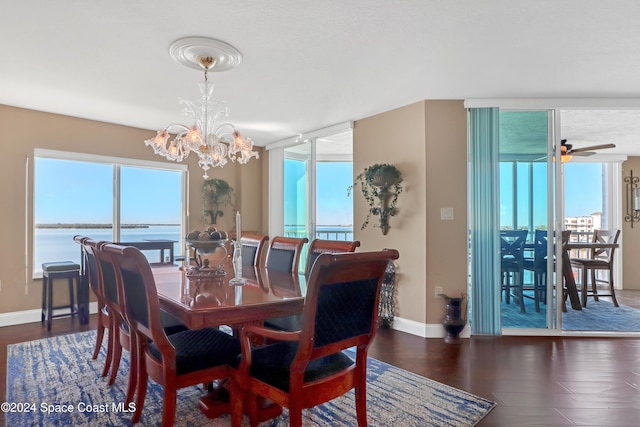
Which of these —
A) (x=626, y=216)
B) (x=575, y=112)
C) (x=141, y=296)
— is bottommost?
(x=141, y=296)

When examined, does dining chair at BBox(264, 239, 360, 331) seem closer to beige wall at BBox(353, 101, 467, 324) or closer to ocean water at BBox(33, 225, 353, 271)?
beige wall at BBox(353, 101, 467, 324)

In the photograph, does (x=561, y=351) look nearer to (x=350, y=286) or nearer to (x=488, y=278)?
(x=488, y=278)

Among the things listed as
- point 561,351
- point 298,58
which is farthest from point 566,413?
point 298,58

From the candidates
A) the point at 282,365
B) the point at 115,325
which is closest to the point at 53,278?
the point at 115,325

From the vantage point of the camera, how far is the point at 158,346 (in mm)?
1693

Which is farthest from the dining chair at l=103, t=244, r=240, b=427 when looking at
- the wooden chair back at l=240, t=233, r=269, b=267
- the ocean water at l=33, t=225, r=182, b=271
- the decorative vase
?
the ocean water at l=33, t=225, r=182, b=271

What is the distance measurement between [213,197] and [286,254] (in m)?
2.86

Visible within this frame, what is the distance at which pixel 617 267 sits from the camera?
20.7ft

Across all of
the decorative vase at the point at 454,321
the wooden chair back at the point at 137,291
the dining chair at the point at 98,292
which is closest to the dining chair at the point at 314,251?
the wooden chair back at the point at 137,291

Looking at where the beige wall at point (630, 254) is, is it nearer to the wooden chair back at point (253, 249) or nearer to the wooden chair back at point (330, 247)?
the wooden chair back at point (330, 247)

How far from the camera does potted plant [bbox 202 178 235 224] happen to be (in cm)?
554

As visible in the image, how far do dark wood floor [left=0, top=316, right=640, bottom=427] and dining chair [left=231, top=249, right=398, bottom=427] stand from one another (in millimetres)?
979

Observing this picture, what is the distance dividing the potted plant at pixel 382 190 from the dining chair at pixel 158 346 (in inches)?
96.5

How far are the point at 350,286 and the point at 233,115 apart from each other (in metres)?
3.36
